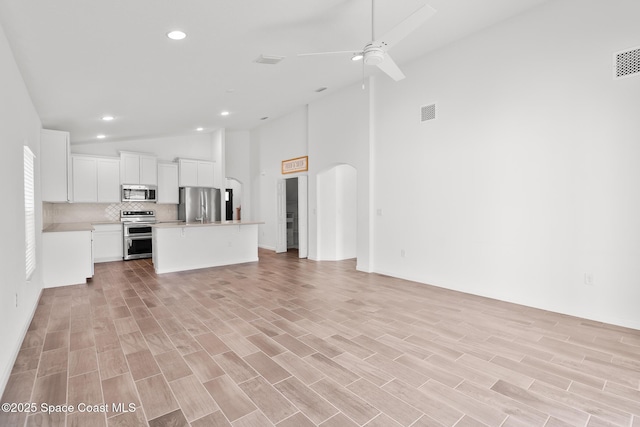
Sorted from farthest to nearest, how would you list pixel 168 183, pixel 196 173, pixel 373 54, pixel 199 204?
pixel 196 173
pixel 199 204
pixel 168 183
pixel 373 54

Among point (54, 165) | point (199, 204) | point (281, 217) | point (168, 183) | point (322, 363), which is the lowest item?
point (322, 363)

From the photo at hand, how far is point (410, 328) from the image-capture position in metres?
3.40

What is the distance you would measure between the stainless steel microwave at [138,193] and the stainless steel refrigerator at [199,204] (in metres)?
0.70

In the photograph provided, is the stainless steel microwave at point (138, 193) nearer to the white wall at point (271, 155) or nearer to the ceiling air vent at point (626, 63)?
the white wall at point (271, 155)

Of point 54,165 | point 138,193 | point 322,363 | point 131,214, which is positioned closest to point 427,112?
point 322,363

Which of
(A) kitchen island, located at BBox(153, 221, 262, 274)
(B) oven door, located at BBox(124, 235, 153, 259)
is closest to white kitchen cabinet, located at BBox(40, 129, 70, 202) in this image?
(A) kitchen island, located at BBox(153, 221, 262, 274)

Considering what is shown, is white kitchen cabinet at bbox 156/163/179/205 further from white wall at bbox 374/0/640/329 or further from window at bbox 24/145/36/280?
white wall at bbox 374/0/640/329

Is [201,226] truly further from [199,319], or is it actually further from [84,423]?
[84,423]

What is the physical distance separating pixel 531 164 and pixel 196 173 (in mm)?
7717

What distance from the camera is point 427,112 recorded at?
5281mm

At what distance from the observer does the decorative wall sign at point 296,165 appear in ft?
25.8

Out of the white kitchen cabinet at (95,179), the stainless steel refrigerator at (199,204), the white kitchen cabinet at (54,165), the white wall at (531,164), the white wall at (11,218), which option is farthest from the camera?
the stainless steel refrigerator at (199,204)

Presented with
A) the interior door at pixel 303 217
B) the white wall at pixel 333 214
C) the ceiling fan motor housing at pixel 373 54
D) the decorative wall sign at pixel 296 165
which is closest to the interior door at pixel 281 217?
the decorative wall sign at pixel 296 165

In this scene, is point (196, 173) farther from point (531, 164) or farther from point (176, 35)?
point (531, 164)
